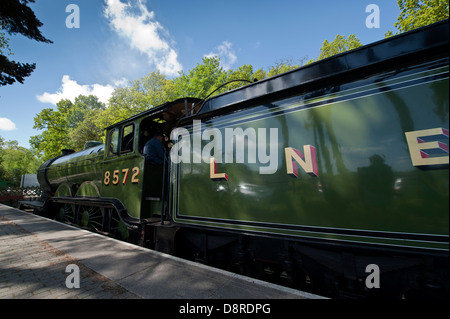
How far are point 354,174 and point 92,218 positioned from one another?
618cm

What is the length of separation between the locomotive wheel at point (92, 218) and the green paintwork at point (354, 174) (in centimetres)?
465

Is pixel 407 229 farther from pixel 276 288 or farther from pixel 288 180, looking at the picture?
pixel 276 288

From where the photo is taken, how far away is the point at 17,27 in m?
8.13

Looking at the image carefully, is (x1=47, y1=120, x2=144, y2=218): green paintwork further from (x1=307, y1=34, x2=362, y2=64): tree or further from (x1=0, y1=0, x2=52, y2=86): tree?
(x1=307, y1=34, x2=362, y2=64): tree

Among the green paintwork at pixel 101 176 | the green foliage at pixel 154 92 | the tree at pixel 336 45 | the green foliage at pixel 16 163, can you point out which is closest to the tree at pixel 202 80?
the green foliage at pixel 154 92

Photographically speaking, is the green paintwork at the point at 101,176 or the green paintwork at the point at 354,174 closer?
the green paintwork at the point at 354,174

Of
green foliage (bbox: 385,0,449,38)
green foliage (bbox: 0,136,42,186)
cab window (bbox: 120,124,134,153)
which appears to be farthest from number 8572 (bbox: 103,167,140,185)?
green foliage (bbox: 0,136,42,186)

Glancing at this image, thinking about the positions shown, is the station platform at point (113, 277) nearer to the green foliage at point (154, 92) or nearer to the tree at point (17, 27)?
the tree at point (17, 27)

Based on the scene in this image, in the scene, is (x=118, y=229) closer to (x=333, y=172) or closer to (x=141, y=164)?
(x=141, y=164)

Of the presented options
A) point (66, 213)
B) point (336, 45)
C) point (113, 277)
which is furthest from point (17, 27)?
point (336, 45)

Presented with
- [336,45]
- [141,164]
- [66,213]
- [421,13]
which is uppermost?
[336,45]

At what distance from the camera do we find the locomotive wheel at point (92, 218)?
220 inches

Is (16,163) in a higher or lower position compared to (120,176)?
higher
